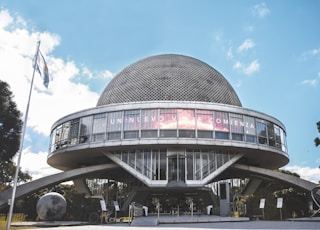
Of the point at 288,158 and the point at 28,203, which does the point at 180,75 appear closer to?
the point at 288,158

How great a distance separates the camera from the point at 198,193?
32781 mm

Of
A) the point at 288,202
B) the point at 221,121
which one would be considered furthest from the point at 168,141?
the point at 288,202

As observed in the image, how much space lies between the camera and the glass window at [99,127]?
98.7 ft

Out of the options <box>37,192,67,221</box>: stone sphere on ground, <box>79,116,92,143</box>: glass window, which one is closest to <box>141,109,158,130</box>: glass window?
<box>79,116,92,143</box>: glass window

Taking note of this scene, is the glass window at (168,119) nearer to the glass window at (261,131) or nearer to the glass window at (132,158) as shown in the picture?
the glass window at (132,158)

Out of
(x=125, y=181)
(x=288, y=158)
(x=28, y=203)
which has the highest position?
(x=288, y=158)

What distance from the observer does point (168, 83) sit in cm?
3594

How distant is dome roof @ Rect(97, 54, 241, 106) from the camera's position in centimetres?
3494

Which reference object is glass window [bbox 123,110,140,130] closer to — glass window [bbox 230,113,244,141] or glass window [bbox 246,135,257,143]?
glass window [bbox 230,113,244,141]

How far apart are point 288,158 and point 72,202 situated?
25476 millimetres

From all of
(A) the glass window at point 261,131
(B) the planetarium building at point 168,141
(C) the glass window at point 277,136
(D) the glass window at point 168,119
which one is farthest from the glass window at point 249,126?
(D) the glass window at point 168,119

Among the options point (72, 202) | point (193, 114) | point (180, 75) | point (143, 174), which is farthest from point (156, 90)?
point (72, 202)

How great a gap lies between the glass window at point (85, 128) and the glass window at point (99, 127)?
60 cm

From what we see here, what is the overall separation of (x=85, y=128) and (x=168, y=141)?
30.3 feet
